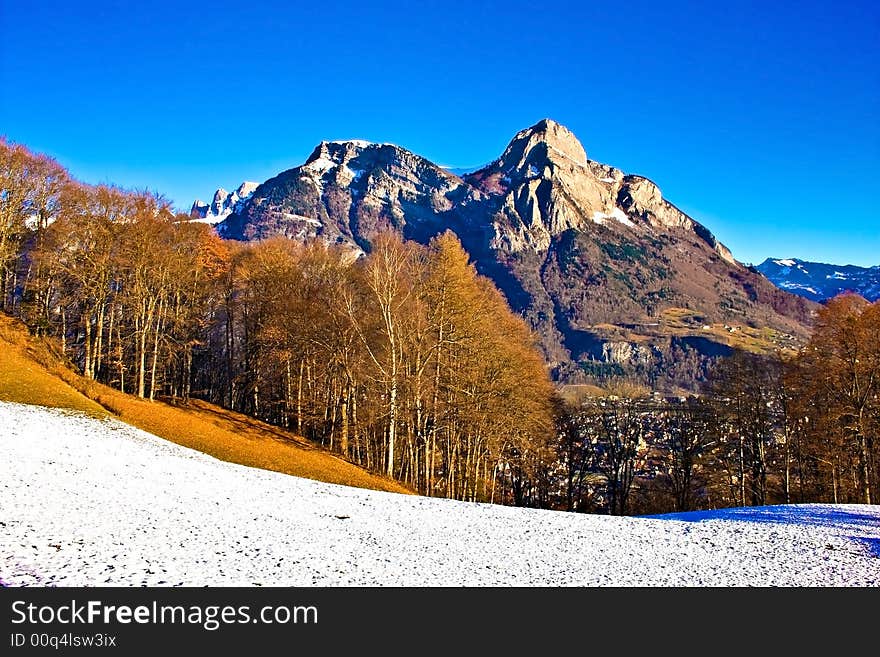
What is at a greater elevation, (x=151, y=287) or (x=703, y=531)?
(x=151, y=287)

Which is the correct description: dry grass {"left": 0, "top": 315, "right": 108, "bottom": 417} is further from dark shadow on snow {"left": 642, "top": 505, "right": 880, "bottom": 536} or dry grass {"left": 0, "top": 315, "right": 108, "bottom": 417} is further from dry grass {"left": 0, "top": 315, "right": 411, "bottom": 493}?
dark shadow on snow {"left": 642, "top": 505, "right": 880, "bottom": 536}

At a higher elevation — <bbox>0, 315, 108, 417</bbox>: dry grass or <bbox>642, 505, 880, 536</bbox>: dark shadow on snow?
<bbox>0, 315, 108, 417</bbox>: dry grass

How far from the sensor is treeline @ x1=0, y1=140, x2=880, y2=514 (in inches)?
1391

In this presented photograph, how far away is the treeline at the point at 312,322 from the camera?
116 feet

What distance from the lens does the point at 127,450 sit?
74.6 ft

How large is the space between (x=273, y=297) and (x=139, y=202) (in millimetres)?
12445

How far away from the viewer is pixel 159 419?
32219mm

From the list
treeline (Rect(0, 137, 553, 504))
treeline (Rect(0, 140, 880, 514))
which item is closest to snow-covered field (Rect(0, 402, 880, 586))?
treeline (Rect(0, 137, 553, 504))

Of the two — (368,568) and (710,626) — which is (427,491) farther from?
(710,626)

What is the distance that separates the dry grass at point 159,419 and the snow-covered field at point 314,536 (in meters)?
4.90

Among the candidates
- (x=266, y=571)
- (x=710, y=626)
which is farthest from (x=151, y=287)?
(x=710, y=626)

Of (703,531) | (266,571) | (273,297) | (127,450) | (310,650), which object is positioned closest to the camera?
(310,650)

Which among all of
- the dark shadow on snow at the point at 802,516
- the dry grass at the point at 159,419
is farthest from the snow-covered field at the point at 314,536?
the dry grass at the point at 159,419

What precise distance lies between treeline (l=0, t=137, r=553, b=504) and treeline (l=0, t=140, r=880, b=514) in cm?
19
